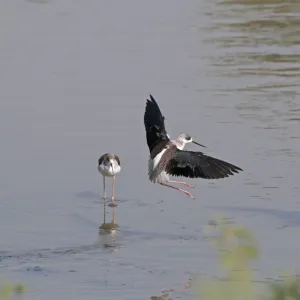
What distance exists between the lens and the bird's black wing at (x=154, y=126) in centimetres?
949

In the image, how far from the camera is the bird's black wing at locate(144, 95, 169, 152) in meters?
9.49

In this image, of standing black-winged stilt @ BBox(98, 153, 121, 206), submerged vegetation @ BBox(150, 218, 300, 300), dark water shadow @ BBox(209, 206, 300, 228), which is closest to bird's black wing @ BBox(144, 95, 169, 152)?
standing black-winged stilt @ BBox(98, 153, 121, 206)

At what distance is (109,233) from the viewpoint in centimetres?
832

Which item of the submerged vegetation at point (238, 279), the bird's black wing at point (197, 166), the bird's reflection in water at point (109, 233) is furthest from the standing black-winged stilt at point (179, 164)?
the submerged vegetation at point (238, 279)

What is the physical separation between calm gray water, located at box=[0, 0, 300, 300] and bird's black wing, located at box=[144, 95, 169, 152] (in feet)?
1.53

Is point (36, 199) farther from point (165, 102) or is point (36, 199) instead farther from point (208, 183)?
point (165, 102)

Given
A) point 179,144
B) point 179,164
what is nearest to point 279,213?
point 179,164

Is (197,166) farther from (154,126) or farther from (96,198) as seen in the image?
(96,198)

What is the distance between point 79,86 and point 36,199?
178 inches

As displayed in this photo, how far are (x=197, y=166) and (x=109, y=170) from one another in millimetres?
962

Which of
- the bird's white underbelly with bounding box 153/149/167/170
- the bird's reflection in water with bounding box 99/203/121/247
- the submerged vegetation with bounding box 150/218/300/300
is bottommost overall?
the bird's reflection in water with bounding box 99/203/121/247

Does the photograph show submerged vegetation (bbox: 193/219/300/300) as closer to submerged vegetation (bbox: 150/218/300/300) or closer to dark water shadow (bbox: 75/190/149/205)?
submerged vegetation (bbox: 150/218/300/300)

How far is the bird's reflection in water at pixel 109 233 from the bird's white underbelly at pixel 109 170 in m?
0.58

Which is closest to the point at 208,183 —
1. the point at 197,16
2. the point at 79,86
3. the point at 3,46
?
the point at 79,86
